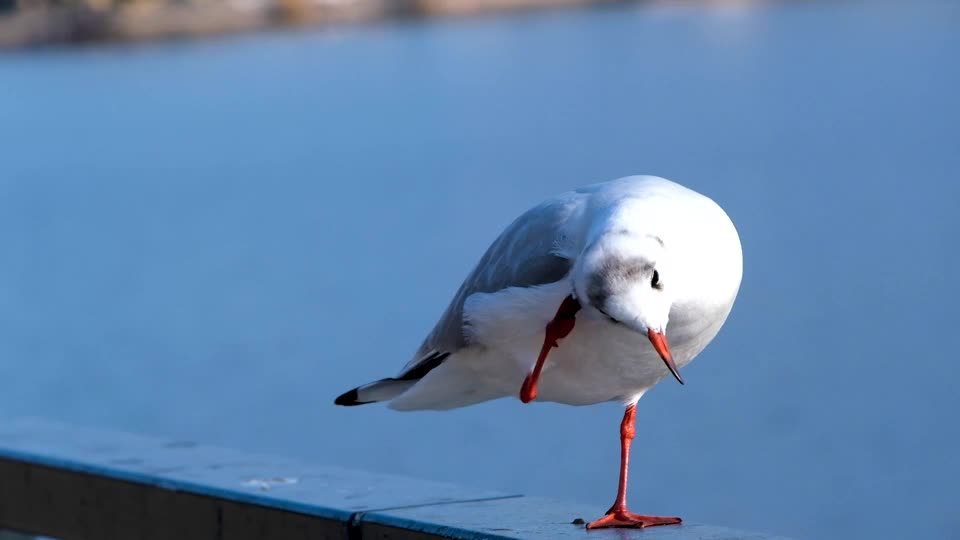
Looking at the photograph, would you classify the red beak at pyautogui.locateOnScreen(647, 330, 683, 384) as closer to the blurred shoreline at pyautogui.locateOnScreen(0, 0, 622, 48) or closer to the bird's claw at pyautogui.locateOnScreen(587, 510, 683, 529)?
the bird's claw at pyautogui.locateOnScreen(587, 510, 683, 529)

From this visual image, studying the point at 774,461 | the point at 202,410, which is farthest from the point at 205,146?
the point at 774,461

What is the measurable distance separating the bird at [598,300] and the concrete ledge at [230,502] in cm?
18

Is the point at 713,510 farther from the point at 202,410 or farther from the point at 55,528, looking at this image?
the point at 55,528

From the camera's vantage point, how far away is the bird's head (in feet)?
7.90

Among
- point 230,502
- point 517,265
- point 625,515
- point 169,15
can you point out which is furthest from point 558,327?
point 169,15

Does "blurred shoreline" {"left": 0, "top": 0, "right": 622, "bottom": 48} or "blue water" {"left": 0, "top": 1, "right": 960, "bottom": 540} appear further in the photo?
"blurred shoreline" {"left": 0, "top": 0, "right": 622, "bottom": 48}

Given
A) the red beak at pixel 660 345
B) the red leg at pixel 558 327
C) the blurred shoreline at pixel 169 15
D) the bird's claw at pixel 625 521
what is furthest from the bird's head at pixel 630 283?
the blurred shoreline at pixel 169 15

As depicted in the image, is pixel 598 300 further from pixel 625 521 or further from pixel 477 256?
pixel 477 256

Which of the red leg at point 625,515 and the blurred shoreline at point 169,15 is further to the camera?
the blurred shoreline at point 169,15

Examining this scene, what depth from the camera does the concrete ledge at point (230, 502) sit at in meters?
2.52

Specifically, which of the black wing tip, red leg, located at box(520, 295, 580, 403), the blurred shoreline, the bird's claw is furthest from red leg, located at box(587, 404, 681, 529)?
the blurred shoreline

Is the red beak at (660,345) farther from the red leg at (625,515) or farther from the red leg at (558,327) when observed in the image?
the red leg at (625,515)

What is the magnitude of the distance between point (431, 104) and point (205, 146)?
385 inches

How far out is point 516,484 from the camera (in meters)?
9.67
